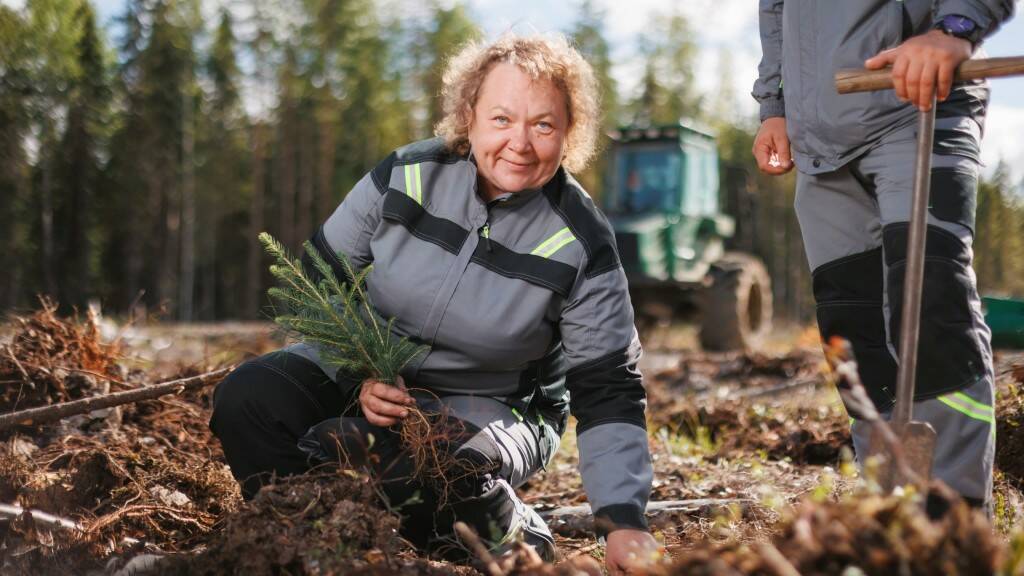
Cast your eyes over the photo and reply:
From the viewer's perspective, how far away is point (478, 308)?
2.64m

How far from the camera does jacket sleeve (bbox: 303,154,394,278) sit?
2.80m

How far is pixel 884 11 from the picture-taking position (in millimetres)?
2402

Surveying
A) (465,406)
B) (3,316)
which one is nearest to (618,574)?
(465,406)

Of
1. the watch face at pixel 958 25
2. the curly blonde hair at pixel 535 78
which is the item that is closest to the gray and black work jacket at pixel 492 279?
the curly blonde hair at pixel 535 78

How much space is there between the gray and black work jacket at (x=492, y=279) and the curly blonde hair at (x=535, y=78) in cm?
12

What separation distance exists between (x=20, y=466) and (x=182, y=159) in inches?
1180

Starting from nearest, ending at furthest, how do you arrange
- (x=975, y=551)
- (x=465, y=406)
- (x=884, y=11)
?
(x=975, y=551) < (x=884, y=11) < (x=465, y=406)

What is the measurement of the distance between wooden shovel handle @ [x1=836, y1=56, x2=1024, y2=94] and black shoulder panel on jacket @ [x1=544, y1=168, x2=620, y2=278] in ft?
2.53

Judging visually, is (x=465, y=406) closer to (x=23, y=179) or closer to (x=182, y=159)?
(x=23, y=179)

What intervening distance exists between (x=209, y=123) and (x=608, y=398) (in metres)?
36.1

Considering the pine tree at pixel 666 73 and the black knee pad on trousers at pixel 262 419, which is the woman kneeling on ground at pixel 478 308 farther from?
the pine tree at pixel 666 73

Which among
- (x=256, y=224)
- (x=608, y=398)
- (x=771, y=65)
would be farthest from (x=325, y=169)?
(x=608, y=398)

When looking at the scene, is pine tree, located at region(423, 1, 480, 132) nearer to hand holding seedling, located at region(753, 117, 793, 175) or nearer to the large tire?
the large tire

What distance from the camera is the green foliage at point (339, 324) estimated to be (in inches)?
99.7
